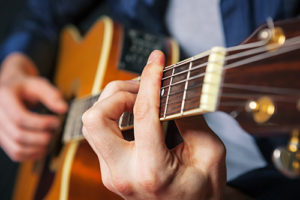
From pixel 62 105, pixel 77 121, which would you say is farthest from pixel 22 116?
pixel 77 121

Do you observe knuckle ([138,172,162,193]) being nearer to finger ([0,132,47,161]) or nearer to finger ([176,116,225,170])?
finger ([176,116,225,170])

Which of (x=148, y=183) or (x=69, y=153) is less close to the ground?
(x=69, y=153)

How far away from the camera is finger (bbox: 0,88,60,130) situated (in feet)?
2.53

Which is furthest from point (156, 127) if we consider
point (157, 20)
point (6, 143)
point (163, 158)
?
point (6, 143)

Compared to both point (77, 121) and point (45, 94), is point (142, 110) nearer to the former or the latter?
point (77, 121)

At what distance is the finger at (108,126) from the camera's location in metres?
0.38

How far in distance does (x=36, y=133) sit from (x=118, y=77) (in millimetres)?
301

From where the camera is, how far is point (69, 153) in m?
0.61

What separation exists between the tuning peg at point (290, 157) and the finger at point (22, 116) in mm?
609

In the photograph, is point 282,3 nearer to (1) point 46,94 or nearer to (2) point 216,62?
(2) point 216,62

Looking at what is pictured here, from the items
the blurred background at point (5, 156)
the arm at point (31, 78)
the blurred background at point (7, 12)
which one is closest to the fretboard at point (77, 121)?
the arm at point (31, 78)

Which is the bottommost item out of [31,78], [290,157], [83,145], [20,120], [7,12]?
[290,157]

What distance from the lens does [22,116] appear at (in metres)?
0.78

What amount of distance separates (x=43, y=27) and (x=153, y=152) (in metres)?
0.87
